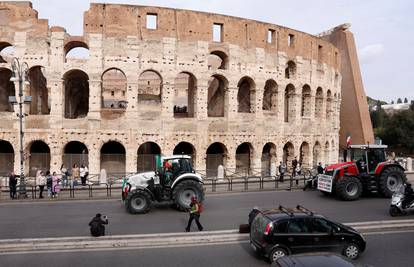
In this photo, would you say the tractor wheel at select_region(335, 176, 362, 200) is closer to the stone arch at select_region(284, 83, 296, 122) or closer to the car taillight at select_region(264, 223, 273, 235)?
the car taillight at select_region(264, 223, 273, 235)

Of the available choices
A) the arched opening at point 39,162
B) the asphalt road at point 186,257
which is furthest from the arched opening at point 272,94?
the asphalt road at point 186,257

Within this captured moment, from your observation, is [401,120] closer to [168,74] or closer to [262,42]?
[262,42]

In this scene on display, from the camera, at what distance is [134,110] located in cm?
2428

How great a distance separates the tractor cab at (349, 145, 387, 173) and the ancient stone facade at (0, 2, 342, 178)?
427 inches

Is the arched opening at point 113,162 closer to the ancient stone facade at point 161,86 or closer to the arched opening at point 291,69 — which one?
the ancient stone facade at point 161,86

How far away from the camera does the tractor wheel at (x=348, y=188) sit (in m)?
16.5

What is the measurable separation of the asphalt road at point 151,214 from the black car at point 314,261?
5997 mm

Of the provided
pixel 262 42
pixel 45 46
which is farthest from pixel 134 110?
pixel 262 42

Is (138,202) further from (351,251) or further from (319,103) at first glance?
(319,103)

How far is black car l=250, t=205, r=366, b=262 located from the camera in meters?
8.73

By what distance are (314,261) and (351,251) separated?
144 inches

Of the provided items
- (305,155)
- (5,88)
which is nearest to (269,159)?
(305,155)

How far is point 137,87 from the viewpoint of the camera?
24438mm

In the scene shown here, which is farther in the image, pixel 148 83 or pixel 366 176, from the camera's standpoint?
pixel 148 83
